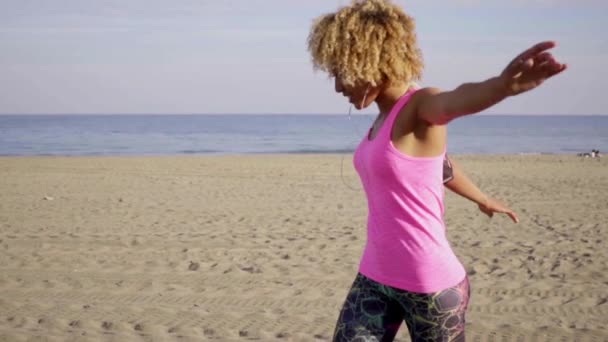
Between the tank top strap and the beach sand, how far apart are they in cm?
327

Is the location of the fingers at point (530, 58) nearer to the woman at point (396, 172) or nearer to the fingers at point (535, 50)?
the fingers at point (535, 50)

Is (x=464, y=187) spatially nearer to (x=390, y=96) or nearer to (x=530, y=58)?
(x=390, y=96)

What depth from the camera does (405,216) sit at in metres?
2.42

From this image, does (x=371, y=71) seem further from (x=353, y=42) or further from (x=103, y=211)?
(x=103, y=211)

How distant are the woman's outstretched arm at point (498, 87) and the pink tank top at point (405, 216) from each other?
18 cm

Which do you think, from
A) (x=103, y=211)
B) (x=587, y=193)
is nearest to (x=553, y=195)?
(x=587, y=193)

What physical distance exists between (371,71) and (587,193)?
1341 cm

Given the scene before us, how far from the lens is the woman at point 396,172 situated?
2.35 metres

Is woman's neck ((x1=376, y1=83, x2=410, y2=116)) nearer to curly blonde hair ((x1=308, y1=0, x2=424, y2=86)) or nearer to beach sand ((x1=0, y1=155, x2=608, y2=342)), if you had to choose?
curly blonde hair ((x1=308, y1=0, x2=424, y2=86))

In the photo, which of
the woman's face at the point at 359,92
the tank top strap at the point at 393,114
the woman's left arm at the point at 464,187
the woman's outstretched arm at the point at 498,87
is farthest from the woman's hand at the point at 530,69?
the woman's left arm at the point at 464,187

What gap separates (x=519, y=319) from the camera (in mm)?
5773

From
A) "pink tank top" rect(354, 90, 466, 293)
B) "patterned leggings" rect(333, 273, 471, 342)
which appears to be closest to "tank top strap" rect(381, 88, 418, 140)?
"pink tank top" rect(354, 90, 466, 293)

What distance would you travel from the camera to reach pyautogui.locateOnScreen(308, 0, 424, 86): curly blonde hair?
2402 millimetres

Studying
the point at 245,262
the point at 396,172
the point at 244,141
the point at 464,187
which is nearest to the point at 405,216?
the point at 396,172
